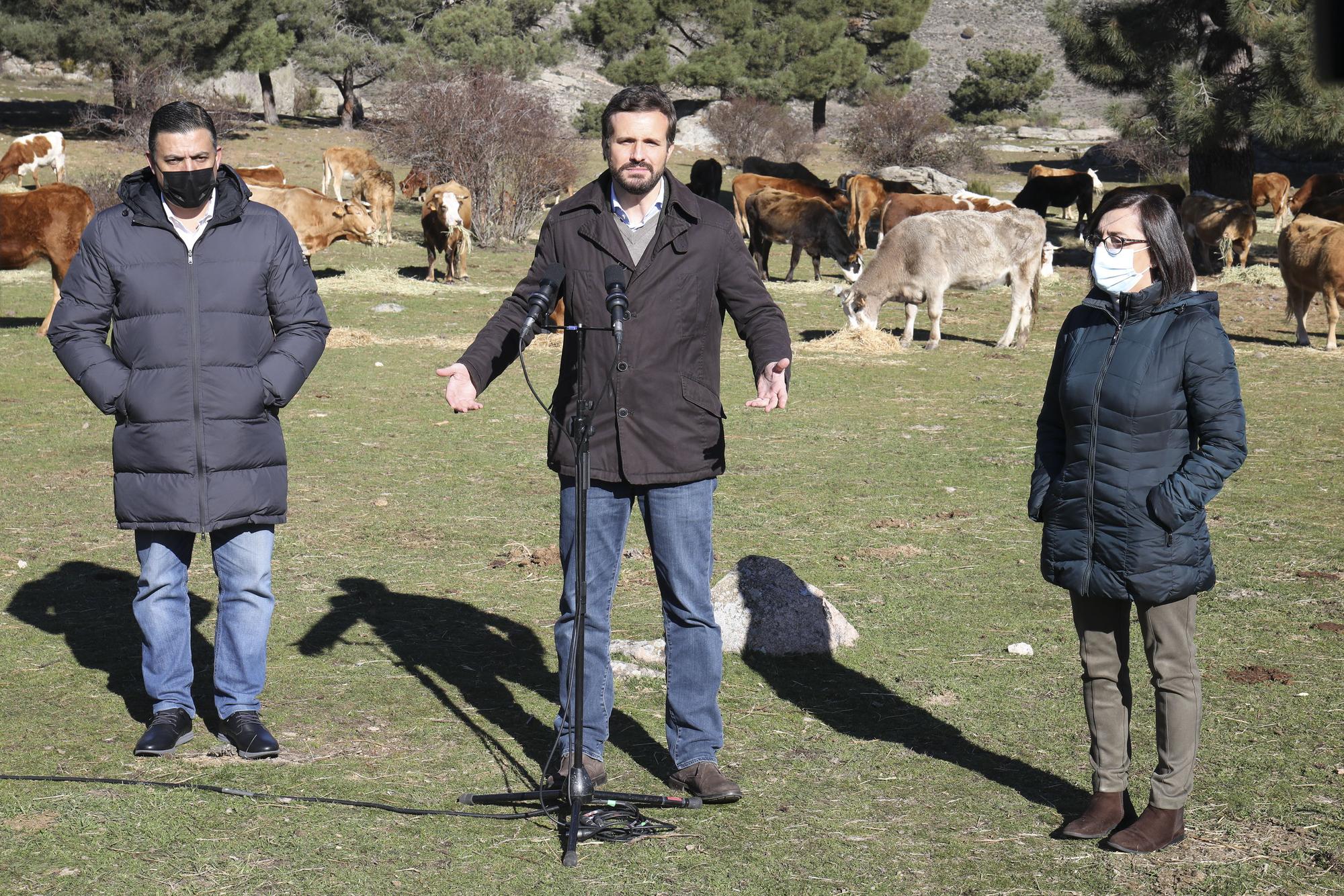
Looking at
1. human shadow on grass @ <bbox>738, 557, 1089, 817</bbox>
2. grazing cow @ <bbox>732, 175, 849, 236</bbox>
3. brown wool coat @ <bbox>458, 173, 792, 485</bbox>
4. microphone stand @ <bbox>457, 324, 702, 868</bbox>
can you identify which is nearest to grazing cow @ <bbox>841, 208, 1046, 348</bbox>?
grazing cow @ <bbox>732, 175, 849, 236</bbox>

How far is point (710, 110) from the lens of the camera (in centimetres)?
4616

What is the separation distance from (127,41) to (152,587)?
37.0m

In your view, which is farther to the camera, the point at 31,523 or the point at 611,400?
the point at 31,523

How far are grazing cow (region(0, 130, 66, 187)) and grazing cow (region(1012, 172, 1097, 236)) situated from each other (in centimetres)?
2102

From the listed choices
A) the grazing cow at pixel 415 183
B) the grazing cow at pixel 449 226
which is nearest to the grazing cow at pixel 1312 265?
the grazing cow at pixel 449 226

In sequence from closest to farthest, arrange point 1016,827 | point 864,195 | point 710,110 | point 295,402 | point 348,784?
point 1016,827, point 348,784, point 295,402, point 864,195, point 710,110

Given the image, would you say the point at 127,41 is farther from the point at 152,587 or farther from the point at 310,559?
the point at 152,587

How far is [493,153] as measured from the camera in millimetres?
24484

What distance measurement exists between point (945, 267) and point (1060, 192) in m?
17.5

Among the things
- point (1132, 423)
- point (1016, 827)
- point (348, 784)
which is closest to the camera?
point (1132, 423)

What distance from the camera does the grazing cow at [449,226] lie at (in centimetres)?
1925

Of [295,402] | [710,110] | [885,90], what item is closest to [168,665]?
[295,402]

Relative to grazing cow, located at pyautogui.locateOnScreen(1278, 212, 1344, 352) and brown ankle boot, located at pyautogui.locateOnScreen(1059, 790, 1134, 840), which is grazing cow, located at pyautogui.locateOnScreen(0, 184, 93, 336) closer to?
grazing cow, located at pyautogui.locateOnScreen(1278, 212, 1344, 352)

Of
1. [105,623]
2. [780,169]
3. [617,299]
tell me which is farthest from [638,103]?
[780,169]
